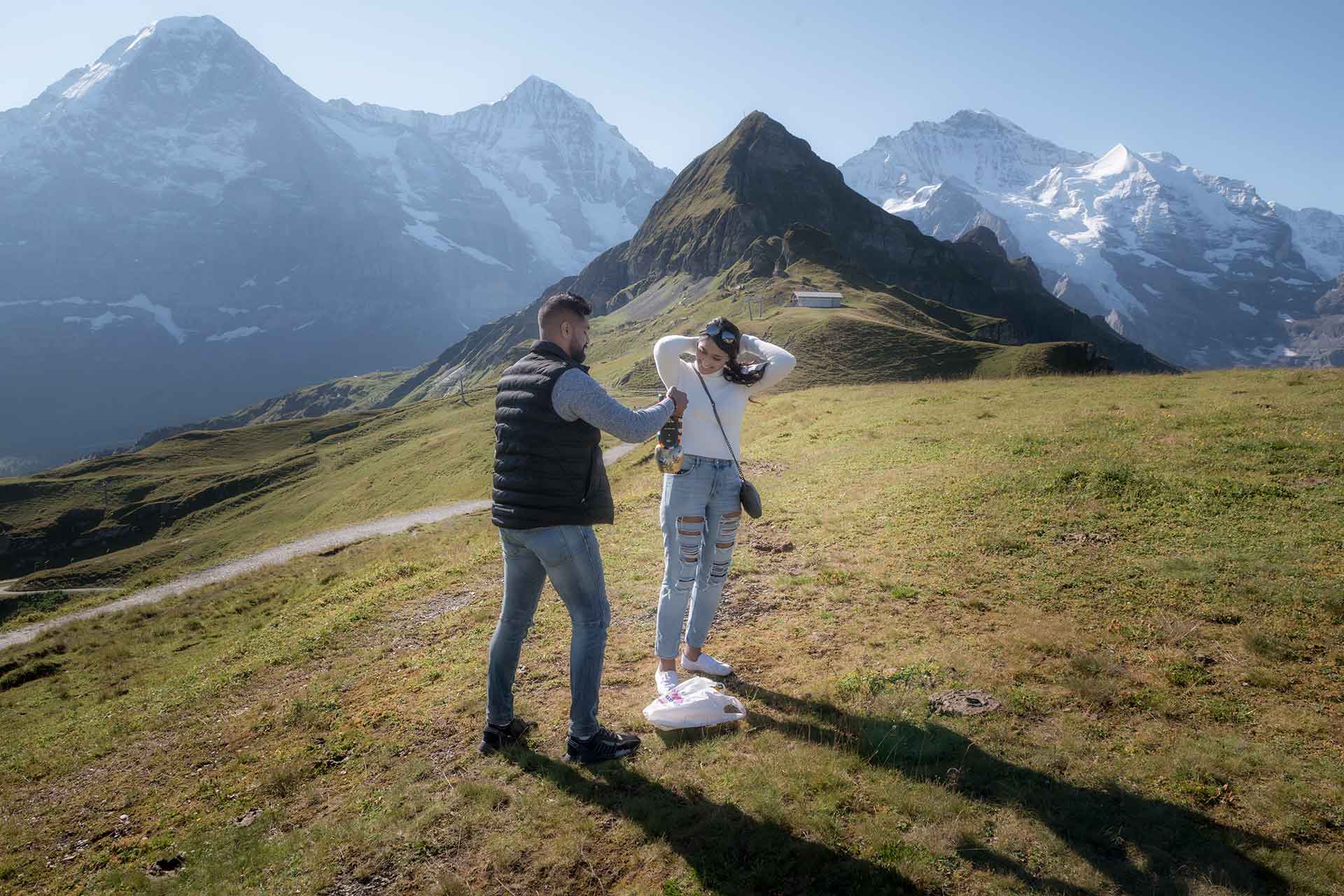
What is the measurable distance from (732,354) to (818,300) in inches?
4203

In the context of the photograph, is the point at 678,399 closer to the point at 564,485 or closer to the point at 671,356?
the point at 671,356

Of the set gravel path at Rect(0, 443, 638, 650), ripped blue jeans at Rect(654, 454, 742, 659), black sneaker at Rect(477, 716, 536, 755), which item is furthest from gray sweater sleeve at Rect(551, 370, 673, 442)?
gravel path at Rect(0, 443, 638, 650)

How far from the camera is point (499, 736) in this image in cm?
705

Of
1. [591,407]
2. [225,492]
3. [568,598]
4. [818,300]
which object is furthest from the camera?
[818,300]

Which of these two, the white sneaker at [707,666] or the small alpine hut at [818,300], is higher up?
Result: the small alpine hut at [818,300]

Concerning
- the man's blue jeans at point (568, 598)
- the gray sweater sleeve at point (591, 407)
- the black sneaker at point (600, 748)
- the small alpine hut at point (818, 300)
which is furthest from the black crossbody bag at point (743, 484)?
the small alpine hut at point (818, 300)

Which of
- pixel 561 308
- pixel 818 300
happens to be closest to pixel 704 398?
pixel 561 308

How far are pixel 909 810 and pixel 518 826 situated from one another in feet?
10.9

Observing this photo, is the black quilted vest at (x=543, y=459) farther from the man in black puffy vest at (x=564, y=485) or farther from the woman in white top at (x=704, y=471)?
the woman in white top at (x=704, y=471)

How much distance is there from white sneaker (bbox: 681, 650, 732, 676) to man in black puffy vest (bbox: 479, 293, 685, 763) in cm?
155

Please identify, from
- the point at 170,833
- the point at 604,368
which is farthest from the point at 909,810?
the point at 604,368

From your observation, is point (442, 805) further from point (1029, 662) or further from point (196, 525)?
point (196, 525)

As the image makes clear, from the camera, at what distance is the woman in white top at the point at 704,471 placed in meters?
7.05

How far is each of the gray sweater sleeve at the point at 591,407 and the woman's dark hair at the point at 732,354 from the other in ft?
4.44
